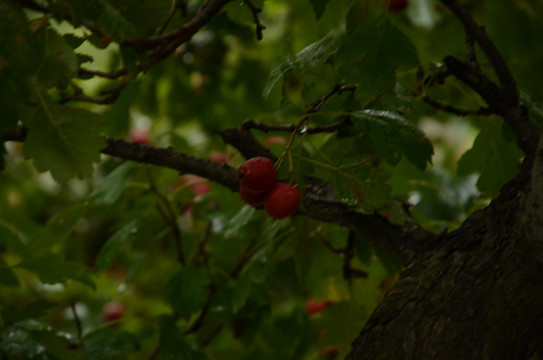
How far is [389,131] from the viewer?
1.10 meters

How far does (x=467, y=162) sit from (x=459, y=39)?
1.50 meters

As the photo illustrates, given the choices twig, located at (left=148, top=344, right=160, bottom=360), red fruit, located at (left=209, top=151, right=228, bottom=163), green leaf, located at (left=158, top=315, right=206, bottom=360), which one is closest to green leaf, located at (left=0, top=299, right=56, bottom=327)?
green leaf, located at (left=158, top=315, right=206, bottom=360)

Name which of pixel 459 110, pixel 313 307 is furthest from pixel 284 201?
pixel 313 307

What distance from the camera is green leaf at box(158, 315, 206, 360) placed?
154 centimetres

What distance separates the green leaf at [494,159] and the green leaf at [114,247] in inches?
29.3

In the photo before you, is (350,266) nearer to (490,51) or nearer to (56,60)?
(490,51)

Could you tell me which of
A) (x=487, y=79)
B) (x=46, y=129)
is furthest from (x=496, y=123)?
(x=46, y=129)

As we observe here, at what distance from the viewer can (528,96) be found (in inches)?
49.4

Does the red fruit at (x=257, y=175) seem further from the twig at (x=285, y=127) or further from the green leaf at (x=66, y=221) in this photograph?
the green leaf at (x=66, y=221)

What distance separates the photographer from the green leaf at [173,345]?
1537mm

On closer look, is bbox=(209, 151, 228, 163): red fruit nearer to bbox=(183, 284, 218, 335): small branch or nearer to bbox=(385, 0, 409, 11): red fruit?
bbox=(183, 284, 218, 335): small branch

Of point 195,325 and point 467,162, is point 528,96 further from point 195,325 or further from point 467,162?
point 195,325

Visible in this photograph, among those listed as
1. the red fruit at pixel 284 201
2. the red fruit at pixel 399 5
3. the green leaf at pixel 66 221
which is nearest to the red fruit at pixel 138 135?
the green leaf at pixel 66 221

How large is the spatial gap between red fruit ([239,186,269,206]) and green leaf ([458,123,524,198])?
1.46 feet
